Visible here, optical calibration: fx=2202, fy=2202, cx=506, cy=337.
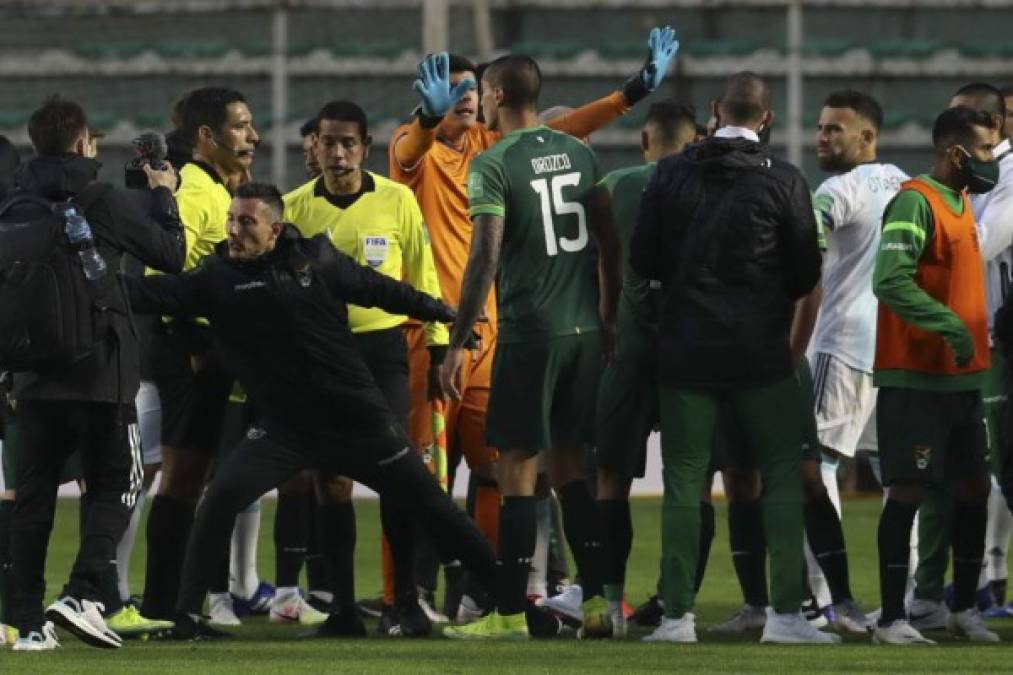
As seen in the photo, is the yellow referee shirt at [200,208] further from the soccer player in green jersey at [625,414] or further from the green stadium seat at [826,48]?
the green stadium seat at [826,48]

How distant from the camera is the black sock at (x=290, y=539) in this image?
10.0 metres

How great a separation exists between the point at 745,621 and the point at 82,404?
3.02 m

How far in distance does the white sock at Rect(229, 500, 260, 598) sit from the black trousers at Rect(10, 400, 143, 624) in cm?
239

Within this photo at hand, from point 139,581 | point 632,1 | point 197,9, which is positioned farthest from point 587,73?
point 139,581

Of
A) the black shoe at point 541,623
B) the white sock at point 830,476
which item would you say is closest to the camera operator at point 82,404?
the black shoe at point 541,623

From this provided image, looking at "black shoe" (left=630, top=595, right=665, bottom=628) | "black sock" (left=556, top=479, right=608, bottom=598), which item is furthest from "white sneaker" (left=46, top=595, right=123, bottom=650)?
"black shoe" (left=630, top=595, right=665, bottom=628)

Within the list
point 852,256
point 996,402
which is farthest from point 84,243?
point 996,402

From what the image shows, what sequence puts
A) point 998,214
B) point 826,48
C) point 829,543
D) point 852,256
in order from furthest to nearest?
point 826,48, point 852,256, point 998,214, point 829,543

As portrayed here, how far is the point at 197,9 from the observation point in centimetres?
3794

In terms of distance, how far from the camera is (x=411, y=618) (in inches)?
349

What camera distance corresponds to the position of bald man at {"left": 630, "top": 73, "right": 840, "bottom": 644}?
8.24 metres

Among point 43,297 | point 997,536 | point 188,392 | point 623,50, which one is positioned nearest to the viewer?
point 43,297

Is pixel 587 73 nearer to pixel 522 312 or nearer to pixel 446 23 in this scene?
pixel 446 23

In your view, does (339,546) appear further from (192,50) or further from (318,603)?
(192,50)
